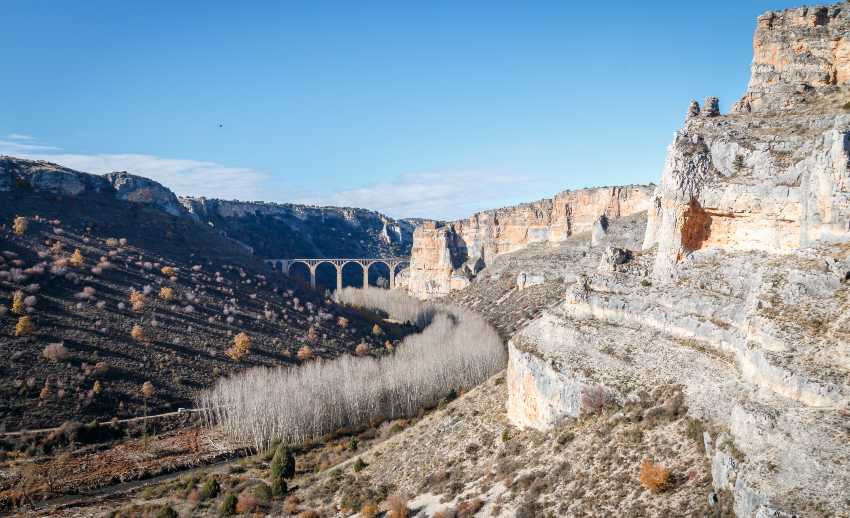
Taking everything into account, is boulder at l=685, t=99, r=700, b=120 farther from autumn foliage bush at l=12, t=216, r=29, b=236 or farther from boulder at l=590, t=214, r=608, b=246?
autumn foliage bush at l=12, t=216, r=29, b=236

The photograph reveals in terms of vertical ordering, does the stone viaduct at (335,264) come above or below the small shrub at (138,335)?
above

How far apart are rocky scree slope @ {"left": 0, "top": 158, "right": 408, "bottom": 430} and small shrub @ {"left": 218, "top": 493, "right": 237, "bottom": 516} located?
65.8ft

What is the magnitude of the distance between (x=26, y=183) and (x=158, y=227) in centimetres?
1761

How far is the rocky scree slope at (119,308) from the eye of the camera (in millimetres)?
47406

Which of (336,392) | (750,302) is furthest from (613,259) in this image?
(336,392)

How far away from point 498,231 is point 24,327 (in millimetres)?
82197

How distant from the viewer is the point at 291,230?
584 ft

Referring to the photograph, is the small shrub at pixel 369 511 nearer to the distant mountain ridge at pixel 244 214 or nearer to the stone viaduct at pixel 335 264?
the distant mountain ridge at pixel 244 214

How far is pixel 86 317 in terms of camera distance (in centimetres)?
5578

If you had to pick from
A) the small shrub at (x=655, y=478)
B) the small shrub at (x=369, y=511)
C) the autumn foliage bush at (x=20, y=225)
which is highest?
the autumn foliage bush at (x=20, y=225)

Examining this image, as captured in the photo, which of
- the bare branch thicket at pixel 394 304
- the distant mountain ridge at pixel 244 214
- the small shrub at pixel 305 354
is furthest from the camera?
the bare branch thicket at pixel 394 304

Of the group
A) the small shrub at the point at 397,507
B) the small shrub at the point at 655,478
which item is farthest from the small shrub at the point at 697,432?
the small shrub at the point at 397,507

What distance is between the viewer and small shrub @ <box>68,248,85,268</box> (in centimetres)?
6438

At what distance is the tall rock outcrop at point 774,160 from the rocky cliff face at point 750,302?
7cm
